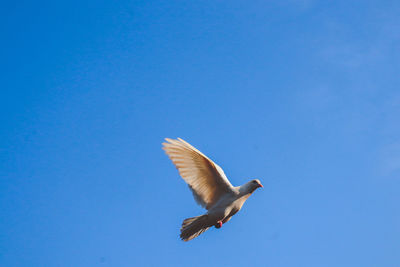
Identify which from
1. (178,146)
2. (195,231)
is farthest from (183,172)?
(195,231)

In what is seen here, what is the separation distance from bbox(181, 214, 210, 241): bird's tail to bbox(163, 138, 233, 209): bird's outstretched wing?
550 millimetres

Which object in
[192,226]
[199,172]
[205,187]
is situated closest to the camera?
[192,226]

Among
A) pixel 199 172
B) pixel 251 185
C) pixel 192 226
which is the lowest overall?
pixel 192 226

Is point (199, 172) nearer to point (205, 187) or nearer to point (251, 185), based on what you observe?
point (205, 187)

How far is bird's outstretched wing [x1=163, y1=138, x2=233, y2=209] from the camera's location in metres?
13.1

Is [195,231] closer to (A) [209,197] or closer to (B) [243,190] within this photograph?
(A) [209,197]

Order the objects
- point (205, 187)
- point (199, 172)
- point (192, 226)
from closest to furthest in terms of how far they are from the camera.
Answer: point (192, 226) → point (199, 172) → point (205, 187)

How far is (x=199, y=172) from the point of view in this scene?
43.9ft

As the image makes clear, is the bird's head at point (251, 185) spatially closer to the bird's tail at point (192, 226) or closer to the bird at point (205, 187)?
the bird at point (205, 187)

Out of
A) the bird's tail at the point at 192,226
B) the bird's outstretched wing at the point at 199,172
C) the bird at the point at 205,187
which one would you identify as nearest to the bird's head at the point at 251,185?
the bird at the point at 205,187

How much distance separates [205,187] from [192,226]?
1549mm

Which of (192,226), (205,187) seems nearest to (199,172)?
(205,187)

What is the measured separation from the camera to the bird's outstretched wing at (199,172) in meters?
13.1

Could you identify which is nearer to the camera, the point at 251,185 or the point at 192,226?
the point at 192,226
